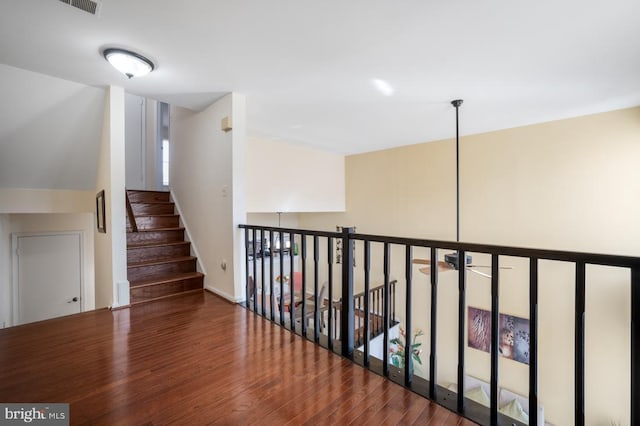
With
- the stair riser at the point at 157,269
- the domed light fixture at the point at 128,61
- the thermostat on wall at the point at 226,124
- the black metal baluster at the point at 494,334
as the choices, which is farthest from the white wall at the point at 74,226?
the black metal baluster at the point at 494,334

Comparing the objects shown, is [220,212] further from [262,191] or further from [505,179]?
[505,179]

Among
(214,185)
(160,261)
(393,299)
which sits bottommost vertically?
(393,299)

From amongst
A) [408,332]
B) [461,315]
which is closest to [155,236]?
[408,332]

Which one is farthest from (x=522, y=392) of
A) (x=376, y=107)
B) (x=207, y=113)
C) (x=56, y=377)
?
(x=207, y=113)

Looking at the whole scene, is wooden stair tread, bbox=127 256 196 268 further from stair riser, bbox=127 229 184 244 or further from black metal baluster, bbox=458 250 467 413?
black metal baluster, bbox=458 250 467 413

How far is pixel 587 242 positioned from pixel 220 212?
182 inches

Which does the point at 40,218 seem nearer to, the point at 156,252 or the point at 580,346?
the point at 156,252

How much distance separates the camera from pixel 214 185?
3.35 meters

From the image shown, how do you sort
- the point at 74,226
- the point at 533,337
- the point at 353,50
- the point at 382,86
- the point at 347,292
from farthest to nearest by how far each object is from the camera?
the point at 74,226, the point at 382,86, the point at 353,50, the point at 347,292, the point at 533,337

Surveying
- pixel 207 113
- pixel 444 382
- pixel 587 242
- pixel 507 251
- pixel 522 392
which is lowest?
pixel 444 382

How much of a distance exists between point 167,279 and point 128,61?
7.64 ft

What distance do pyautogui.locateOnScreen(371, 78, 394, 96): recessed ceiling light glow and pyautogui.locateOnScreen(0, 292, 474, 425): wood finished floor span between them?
2417 millimetres

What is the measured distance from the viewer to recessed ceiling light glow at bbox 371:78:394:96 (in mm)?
2693

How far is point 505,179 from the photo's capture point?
167 inches
